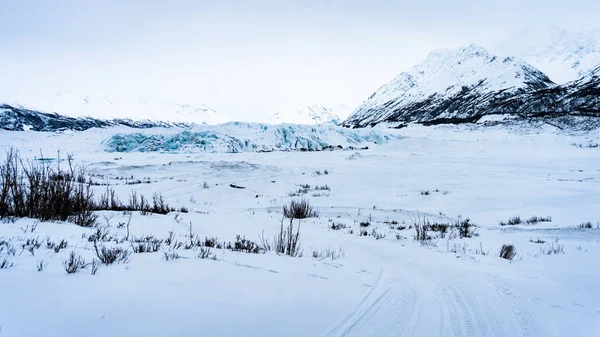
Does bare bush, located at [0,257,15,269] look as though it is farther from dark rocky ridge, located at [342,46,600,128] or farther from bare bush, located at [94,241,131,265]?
dark rocky ridge, located at [342,46,600,128]

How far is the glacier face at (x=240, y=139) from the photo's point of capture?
33.7 m

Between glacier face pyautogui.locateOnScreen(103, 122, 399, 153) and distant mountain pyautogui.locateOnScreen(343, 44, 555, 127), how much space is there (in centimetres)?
6106

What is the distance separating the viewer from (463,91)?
138250 millimetres

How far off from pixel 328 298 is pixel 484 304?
1248mm

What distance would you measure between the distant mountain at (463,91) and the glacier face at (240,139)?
200 feet

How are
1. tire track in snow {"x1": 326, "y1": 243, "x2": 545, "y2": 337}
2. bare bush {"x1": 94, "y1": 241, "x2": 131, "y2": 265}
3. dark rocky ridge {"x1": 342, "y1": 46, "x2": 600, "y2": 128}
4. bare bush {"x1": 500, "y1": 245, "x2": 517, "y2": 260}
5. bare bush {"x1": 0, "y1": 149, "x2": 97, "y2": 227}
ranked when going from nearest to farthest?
tire track in snow {"x1": 326, "y1": 243, "x2": 545, "y2": 337}
bare bush {"x1": 94, "y1": 241, "x2": 131, "y2": 265}
bare bush {"x1": 500, "y1": 245, "x2": 517, "y2": 260}
bare bush {"x1": 0, "y1": 149, "x2": 97, "y2": 227}
dark rocky ridge {"x1": 342, "y1": 46, "x2": 600, "y2": 128}

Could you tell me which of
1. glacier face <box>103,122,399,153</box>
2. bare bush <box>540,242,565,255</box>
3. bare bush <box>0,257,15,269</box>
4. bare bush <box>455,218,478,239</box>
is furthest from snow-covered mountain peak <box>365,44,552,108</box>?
bare bush <box>0,257,15,269</box>

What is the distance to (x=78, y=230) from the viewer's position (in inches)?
184

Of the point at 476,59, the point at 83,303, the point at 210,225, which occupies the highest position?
the point at 476,59

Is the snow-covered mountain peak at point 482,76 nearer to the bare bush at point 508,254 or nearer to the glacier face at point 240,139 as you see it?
the glacier face at point 240,139

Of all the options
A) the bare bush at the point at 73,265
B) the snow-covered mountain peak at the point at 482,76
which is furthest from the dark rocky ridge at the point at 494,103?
the bare bush at the point at 73,265

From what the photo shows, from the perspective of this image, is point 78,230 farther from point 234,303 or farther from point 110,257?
point 234,303

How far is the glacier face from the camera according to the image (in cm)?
3372

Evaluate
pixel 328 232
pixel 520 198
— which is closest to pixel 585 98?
pixel 520 198
